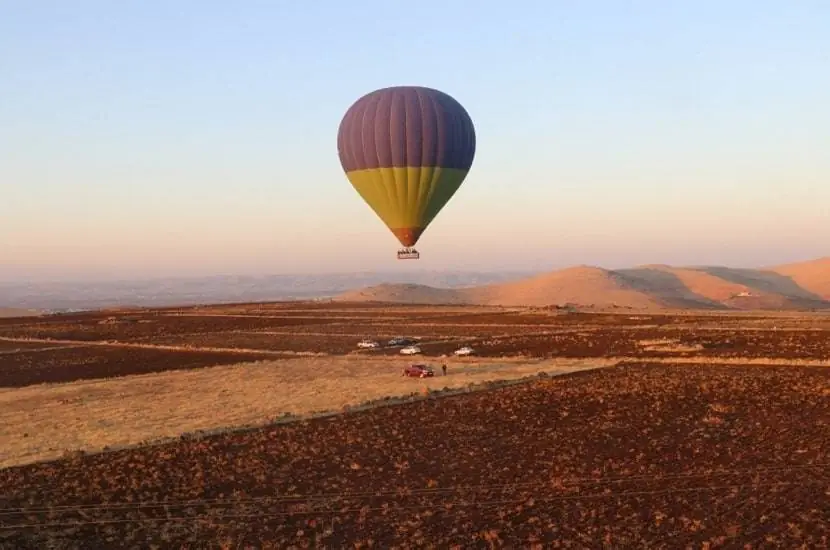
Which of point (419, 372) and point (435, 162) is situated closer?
point (419, 372)

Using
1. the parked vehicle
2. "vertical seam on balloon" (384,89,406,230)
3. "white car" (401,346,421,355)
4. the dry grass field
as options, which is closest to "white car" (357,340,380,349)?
"white car" (401,346,421,355)

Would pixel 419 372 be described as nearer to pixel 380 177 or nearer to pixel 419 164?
pixel 419 164

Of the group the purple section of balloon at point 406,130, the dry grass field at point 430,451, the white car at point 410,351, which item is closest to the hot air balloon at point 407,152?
the purple section of balloon at point 406,130

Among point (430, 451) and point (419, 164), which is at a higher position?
point (419, 164)

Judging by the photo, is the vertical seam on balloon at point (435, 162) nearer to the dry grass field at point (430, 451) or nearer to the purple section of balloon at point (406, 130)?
the purple section of balloon at point (406, 130)

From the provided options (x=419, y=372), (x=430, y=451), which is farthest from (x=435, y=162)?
(x=430, y=451)

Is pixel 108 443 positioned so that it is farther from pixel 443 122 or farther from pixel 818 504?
pixel 443 122
